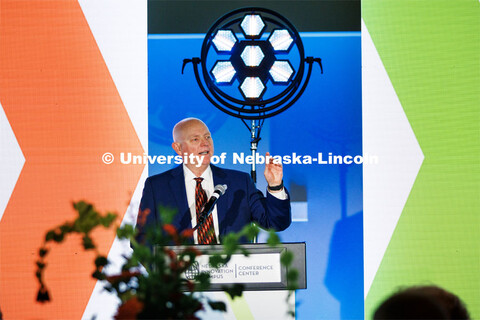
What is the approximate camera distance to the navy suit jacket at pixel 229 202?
437 cm

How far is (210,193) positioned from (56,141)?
108cm

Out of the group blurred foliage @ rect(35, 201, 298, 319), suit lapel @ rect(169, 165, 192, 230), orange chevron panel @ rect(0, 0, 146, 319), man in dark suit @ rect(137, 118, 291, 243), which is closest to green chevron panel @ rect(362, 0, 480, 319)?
man in dark suit @ rect(137, 118, 291, 243)

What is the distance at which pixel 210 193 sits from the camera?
14.5 feet

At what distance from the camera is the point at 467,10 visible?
4.57 metres

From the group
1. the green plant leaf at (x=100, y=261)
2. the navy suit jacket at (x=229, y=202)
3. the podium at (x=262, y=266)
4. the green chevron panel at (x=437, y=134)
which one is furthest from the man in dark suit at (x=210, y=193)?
the green plant leaf at (x=100, y=261)

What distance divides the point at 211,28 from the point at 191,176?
99cm

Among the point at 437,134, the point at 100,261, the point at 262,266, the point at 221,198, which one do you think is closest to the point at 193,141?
the point at 221,198

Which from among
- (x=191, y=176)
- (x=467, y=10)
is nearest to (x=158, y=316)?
(x=191, y=176)

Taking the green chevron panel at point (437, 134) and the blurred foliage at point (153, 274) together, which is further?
the green chevron panel at point (437, 134)

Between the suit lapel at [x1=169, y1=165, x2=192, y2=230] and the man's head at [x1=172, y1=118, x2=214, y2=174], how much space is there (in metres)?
0.09

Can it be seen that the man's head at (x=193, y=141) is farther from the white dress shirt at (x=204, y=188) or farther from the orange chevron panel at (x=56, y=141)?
the orange chevron panel at (x=56, y=141)

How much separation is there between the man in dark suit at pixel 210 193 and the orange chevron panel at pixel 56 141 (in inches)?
8.4

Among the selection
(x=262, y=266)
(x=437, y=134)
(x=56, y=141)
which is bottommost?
(x=262, y=266)

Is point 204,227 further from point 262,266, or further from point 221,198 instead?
point 262,266
